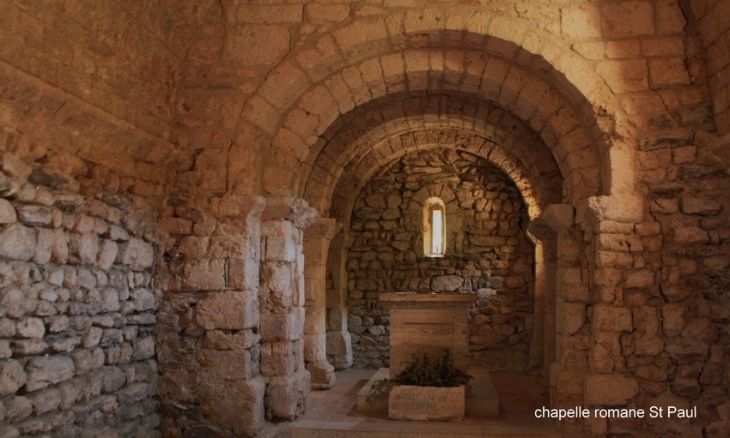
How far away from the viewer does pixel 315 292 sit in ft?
25.8

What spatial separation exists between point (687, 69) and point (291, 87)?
3.26m

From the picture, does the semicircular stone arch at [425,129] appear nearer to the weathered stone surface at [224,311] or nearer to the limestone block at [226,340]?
the weathered stone surface at [224,311]

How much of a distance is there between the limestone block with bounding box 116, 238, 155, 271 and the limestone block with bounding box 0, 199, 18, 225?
3.80ft

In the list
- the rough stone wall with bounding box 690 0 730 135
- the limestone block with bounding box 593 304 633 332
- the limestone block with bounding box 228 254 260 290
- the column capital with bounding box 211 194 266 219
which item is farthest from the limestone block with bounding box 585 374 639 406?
the column capital with bounding box 211 194 266 219

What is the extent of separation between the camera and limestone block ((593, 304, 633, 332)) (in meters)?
4.86

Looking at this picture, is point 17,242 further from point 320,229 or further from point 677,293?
point 677,293

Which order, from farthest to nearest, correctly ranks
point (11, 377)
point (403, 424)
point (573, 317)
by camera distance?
1. point (403, 424)
2. point (573, 317)
3. point (11, 377)

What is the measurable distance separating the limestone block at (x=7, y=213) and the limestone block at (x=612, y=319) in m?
4.26

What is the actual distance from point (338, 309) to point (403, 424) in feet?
11.5

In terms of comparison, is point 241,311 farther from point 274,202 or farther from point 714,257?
point 714,257

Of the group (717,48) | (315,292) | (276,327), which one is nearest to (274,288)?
(276,327)

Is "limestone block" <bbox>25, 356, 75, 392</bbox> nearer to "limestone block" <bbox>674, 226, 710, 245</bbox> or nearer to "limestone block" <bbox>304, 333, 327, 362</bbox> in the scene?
"limestone block" <bbox>304, 333, 327, 362</bbox>

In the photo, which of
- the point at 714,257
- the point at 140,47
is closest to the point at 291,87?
the point at 140,47

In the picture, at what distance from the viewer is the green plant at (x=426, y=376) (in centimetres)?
596
